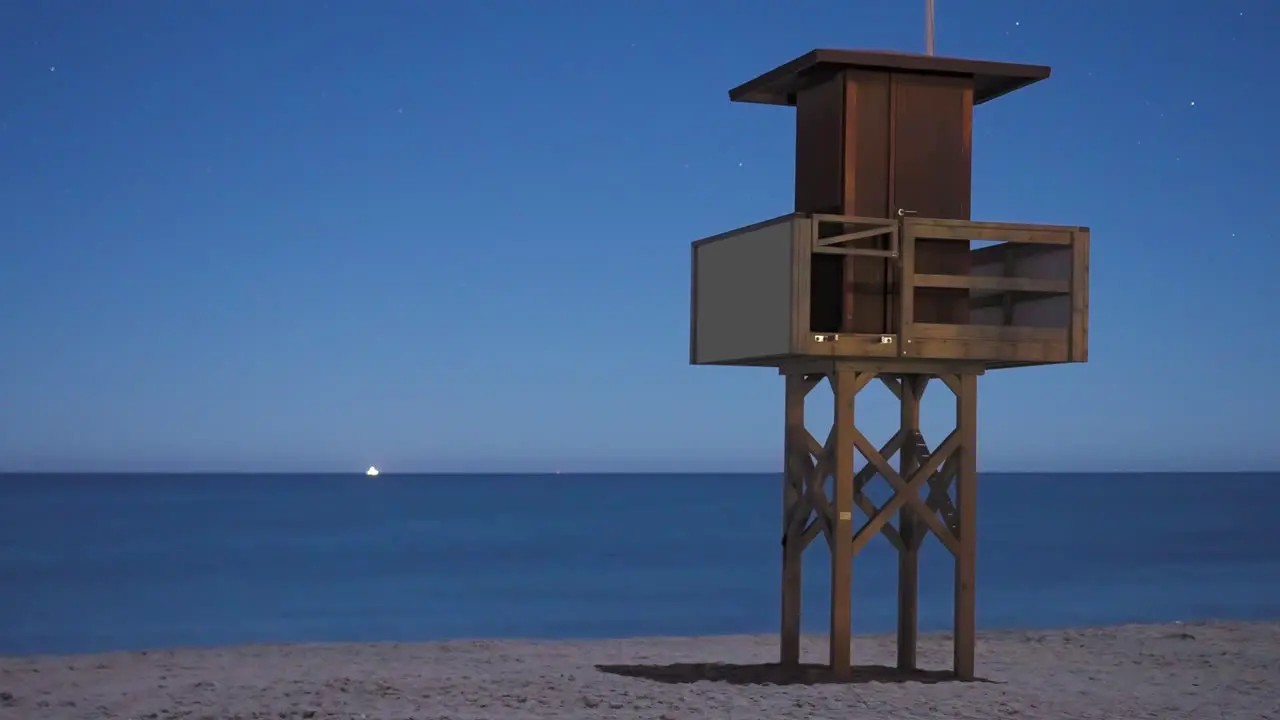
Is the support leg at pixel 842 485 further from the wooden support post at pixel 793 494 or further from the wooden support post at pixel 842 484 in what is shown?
the wooden support post at pixel 793 494

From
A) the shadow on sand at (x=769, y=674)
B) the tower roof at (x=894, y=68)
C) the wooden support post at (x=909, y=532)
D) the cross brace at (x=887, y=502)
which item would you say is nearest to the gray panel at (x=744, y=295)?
the cross brace at (x=887, y=502)

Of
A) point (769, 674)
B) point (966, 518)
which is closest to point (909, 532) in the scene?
point (966, 518)

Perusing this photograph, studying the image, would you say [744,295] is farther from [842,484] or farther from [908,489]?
[908,489]

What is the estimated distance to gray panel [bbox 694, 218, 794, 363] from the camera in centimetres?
1106

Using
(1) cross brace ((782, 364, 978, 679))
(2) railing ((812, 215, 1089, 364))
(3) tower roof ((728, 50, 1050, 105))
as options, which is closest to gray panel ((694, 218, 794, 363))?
(2) railing ((812, 215, 1089, 364))

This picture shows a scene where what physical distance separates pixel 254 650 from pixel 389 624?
15.1 meters

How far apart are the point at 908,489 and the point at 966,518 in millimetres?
579

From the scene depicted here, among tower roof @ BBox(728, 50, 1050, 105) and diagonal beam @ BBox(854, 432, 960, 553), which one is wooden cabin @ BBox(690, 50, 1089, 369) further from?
diagonal beam @ BBox(854, 432, 960, 553)

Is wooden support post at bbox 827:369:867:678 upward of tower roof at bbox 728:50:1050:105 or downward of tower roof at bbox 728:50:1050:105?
downward

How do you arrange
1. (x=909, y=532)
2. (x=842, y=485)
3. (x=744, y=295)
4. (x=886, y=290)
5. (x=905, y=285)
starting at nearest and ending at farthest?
(x=905, y=285), (x=842, y=485), (x=886, y=290), (x=744, y=295), (x=909, y=532)

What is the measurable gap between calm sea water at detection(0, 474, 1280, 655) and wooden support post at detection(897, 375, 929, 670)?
13194 mm

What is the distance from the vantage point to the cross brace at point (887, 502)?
11391 mm

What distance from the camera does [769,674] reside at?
40.4 ft

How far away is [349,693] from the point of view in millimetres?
11250
